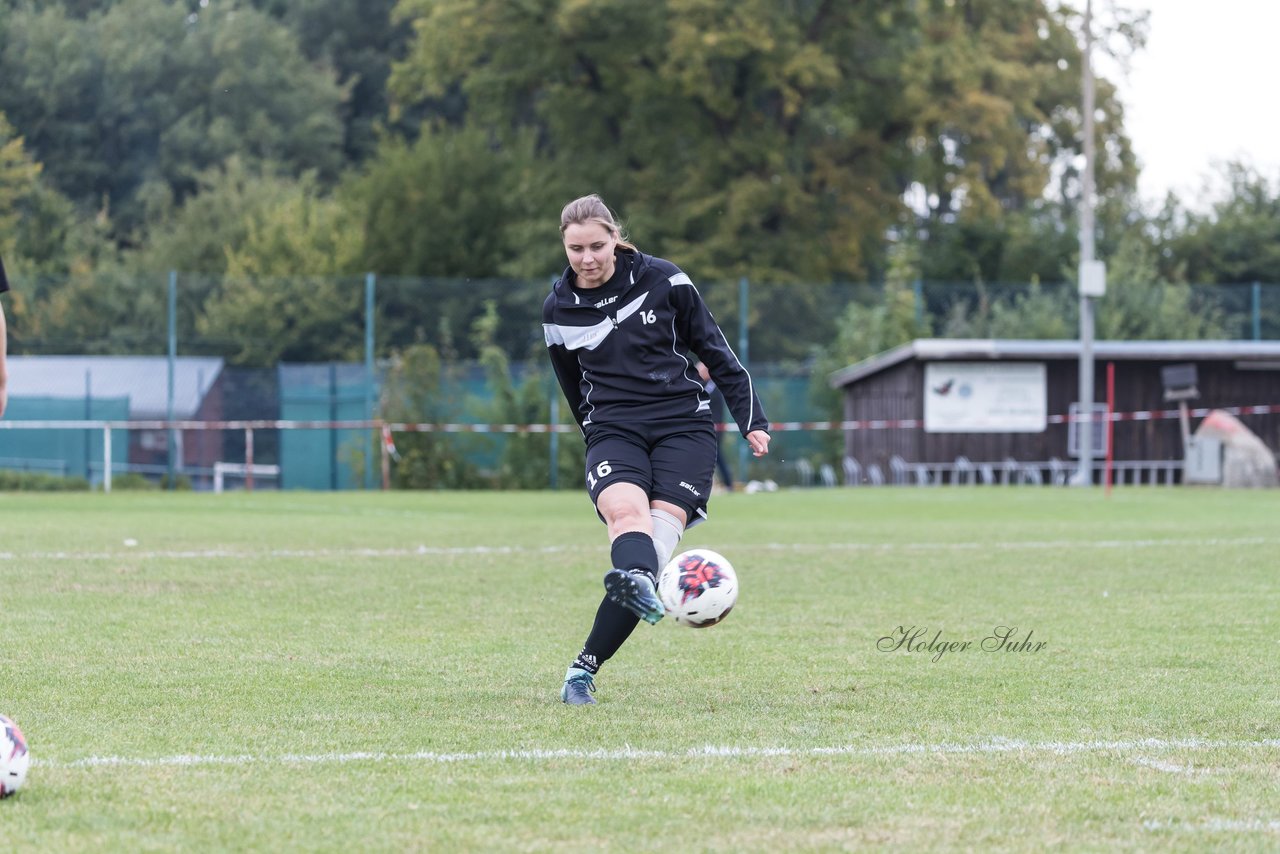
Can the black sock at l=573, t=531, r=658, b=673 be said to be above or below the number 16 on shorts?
below

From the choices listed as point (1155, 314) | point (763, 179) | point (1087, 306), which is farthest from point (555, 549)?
point (763, 179)

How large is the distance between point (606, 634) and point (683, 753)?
3.59 ft

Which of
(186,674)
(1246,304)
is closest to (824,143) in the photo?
(1246,304)

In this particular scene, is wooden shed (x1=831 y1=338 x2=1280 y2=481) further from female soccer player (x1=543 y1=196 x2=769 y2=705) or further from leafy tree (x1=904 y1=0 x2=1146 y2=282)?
female soccer player (x1=543 y1=196 x2=769 y2=705)

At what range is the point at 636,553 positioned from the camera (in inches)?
232

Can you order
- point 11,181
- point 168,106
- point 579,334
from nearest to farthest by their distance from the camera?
point 579,334 → point 11,181 → point 168,106

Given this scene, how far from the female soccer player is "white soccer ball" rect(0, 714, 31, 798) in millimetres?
2109

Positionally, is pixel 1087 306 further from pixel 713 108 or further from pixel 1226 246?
pixel 1226 246

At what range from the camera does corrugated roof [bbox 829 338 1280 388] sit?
92.6 feet

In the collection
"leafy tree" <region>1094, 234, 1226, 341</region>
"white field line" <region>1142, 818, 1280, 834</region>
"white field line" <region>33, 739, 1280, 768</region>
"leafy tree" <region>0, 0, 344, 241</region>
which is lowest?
"white field line" <region>1142, 818, 1280, 834</region>

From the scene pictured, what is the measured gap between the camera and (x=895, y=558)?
41.8 ft

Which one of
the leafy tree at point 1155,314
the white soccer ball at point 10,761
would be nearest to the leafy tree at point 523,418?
the leafy tree at point 1155,314

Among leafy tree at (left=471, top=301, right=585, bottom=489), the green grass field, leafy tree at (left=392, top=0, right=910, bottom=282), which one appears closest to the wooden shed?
leafy tree at (left=471, top=301, right=585, bottom=489)

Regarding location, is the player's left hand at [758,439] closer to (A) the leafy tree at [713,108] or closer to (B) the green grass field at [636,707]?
(B) the green grass field at [636,707]
